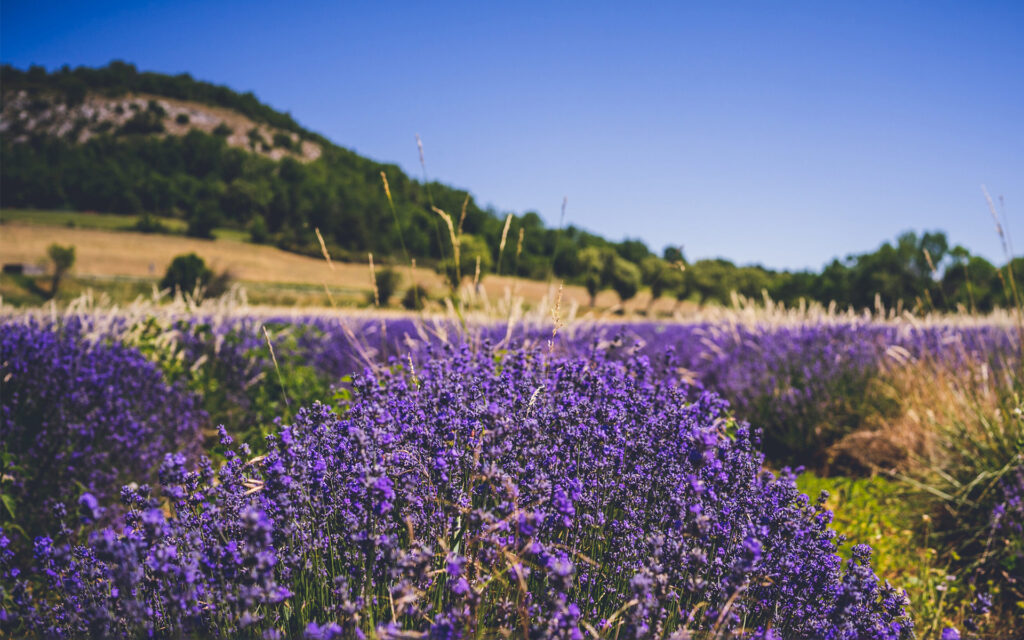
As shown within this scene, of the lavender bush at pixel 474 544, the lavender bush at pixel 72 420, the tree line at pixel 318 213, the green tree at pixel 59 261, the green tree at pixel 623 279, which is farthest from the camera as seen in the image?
the green tree at pixel 623 279

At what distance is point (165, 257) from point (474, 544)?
4844 cm

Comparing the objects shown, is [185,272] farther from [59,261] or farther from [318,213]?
[318,213]

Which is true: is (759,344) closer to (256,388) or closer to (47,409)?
(256,388)

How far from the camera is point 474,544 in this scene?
1.46 meters

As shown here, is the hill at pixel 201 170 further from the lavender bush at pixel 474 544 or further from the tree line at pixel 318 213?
the lavender bush at pixel 474 544

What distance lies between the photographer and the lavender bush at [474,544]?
1.21 m

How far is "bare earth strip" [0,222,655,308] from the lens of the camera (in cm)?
3639

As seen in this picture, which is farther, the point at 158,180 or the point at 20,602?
the point at 158,180

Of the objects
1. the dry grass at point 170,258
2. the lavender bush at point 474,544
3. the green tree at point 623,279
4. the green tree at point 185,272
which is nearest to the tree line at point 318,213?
the green tree at point 623,279

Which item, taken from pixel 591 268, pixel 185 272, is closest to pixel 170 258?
pixel 185 272

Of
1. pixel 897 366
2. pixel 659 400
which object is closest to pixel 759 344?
pixel 897 366

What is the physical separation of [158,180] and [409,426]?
78645 millimetres

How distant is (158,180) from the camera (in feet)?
213

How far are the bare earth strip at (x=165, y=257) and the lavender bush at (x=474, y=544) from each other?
99.6ft
